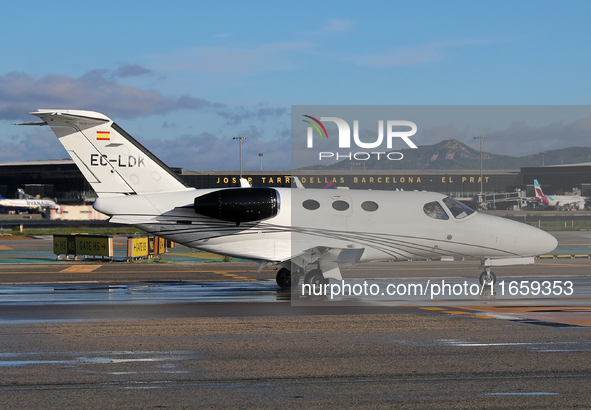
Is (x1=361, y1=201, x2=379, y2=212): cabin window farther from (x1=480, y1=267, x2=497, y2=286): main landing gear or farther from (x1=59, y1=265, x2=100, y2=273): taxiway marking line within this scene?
(x1=59, y1=265, x2=100, y2=273): taxiway marking line

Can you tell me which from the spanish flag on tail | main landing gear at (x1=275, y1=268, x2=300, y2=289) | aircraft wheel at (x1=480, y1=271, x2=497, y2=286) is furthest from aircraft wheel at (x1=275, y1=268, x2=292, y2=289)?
the spanish flag on tail

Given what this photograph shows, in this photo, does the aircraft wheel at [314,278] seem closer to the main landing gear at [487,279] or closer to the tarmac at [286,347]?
the tarmac at [286,347]

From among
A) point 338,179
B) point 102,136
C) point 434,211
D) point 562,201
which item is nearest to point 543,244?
point 434,211

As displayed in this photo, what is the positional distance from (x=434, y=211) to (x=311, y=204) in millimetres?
3739

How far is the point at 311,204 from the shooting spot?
1770cm

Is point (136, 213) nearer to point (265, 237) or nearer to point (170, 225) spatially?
point (170, 225)

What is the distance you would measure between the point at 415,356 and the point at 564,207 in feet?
295

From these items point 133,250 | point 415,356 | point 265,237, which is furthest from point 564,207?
point 415,356

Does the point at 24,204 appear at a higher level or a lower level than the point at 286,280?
higher

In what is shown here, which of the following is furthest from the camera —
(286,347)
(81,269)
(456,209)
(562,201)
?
(562,201)

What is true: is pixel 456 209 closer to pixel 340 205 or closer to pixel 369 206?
pixel 369 206

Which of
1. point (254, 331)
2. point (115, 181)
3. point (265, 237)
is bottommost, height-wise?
point (254, 331)

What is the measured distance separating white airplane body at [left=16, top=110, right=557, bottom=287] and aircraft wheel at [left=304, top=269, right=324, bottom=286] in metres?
0.03

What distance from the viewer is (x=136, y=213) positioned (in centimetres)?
1705
